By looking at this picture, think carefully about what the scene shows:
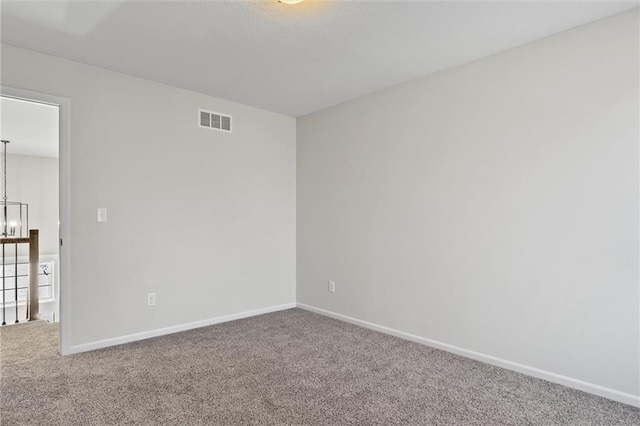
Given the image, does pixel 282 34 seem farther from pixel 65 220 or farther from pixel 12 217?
pixel 12 217

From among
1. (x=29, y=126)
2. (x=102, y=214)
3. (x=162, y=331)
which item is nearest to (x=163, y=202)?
(x=102, y=214)

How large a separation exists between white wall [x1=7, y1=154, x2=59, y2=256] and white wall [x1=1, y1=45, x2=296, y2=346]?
16.8 feet

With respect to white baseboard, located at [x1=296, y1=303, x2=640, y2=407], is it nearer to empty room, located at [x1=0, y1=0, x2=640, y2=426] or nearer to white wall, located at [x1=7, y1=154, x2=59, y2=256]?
empty room, located at [x1=0, y1=0, x2=640, y2=426]

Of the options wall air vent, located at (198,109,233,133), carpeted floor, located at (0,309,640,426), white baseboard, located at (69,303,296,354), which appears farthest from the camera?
wall air vent, located at (198,109,233,133)

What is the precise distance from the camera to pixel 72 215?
2924mm

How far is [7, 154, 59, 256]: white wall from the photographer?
21.7 ft

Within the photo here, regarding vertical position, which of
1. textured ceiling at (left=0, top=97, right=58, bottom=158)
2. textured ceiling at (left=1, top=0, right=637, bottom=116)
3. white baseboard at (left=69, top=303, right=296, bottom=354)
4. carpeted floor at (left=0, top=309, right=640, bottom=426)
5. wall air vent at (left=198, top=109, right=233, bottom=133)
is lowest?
carpeted floor at (left=0, top=309, right=640, bottom=426)

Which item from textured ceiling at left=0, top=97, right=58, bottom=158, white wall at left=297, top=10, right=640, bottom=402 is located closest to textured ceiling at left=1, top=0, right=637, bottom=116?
white wall at left=297, top=10, right=640, bottom=402

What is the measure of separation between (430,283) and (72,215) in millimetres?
3115

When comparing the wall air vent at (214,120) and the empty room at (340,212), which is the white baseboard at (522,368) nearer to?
the empty room at (340,212)

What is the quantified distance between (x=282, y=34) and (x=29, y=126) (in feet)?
14.2

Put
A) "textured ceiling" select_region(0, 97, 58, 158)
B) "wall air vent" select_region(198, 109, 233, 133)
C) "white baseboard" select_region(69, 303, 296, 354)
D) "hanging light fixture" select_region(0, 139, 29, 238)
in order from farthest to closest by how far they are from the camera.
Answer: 1. "hanging light fixture" select_region(0, 139, 29, 238)
2. "textured ceiling" select_region(0, 97, 58, 158)
3. "wall air vent" select_region(198, 109, 233, 133)
4. "white baseboard" select_region(69, 303, 296, 354)

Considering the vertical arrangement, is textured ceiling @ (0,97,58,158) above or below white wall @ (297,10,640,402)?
above

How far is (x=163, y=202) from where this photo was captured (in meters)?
3.45
